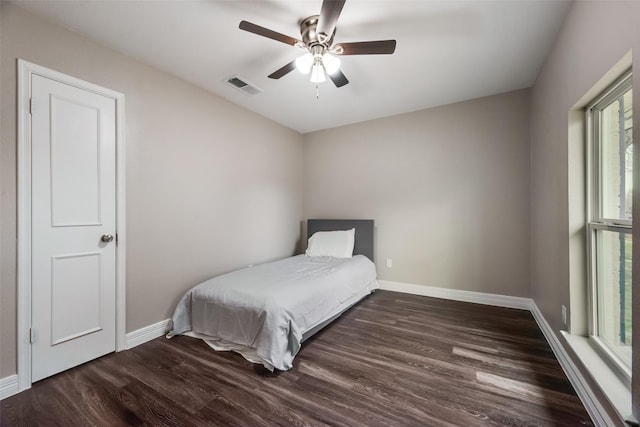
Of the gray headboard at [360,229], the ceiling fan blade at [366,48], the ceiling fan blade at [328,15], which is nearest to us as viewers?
the ceiling fan blade at [328,15]

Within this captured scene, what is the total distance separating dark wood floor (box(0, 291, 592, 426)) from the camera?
1.45 metres

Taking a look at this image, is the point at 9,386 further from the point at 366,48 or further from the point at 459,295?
the point at 459,295

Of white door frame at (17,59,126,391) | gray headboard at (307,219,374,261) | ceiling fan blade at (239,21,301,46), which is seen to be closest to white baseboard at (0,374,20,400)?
white door frame at (17,59,126,391)

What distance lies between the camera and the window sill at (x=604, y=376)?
1.14 m

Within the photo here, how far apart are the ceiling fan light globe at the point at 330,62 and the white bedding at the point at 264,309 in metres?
1.83

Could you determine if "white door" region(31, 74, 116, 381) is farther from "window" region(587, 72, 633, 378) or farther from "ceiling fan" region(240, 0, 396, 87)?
"window" region(587, 72, 633, 378)

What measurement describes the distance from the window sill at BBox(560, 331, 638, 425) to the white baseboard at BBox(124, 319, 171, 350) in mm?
3145

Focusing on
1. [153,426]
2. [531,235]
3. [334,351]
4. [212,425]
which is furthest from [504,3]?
[153,426]

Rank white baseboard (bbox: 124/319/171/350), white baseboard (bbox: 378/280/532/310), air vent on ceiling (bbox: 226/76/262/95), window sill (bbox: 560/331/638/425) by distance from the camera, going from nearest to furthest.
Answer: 1. window sill (bbox: 560/331/638/425)
2. white baseboard (bbox: 124/319/171/350)
3. air vent on ceiling (bbox: 226/76/262/95)
4. white baseboard (bbox: 378/280/532/310)

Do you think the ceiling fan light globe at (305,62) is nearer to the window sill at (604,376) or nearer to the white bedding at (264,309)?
the white bedding at (264,309)

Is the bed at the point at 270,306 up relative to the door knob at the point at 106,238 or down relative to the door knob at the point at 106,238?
down

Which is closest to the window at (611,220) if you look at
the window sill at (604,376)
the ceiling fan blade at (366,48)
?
the window sill at (604,376)

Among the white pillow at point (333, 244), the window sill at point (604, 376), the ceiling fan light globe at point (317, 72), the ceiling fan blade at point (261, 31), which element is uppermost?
the ceiling fan blade at point (261, 31)

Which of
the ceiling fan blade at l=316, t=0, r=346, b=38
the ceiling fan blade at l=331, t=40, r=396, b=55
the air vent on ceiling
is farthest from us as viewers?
the air vent on ceiling
